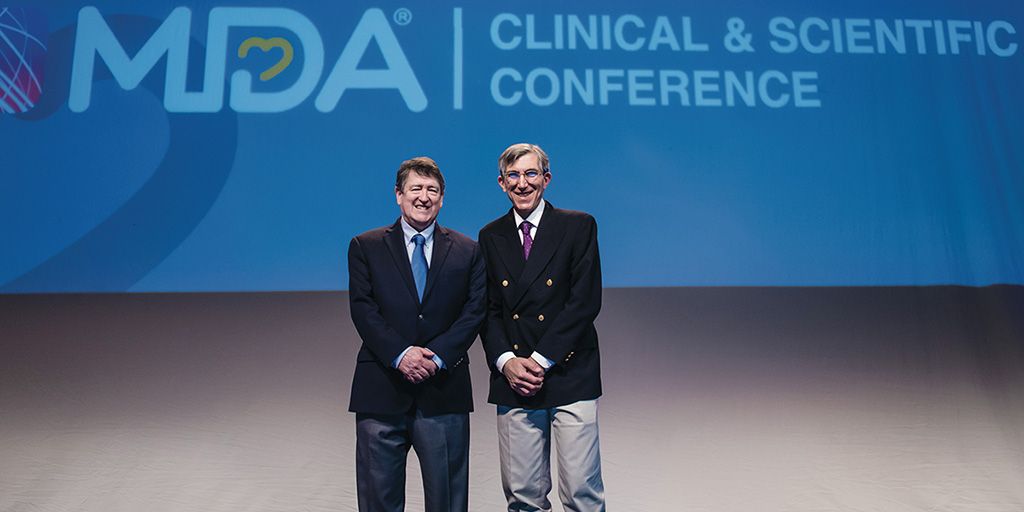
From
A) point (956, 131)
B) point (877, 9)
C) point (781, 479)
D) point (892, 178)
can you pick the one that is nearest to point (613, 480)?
point (781, 479)

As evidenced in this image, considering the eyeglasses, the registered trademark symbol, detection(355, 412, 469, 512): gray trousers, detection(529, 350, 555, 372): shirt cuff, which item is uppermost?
the registered trademark symbol

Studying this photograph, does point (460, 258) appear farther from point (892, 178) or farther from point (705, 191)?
point (892, 178)

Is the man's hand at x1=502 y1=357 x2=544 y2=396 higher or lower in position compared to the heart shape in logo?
lower

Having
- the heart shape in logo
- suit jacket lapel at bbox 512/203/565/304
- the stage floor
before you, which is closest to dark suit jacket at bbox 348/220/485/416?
suit jacket lapel at bbox 512/203/565/304

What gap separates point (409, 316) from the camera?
1.55 m

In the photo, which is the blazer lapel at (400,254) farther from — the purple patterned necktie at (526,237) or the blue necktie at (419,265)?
the purple patterned necktie at (526,237)

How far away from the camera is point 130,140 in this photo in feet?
9.37

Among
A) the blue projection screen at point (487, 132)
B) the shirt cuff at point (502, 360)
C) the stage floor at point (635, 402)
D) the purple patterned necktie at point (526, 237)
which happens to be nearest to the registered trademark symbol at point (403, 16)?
the blue projection screen at point (487, 132)

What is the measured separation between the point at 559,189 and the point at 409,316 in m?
1.47

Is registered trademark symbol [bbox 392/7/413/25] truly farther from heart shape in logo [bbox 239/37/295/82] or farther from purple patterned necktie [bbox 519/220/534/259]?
purple patterned necktie [bbox 519/220/534/259]

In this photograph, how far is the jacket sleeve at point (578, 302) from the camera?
1536mm

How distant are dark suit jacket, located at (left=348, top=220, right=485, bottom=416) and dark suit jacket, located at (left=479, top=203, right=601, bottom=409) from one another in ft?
0.20

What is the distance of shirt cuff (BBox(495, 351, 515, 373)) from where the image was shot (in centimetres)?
155

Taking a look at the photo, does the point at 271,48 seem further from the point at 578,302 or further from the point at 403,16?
the point at 578,302
